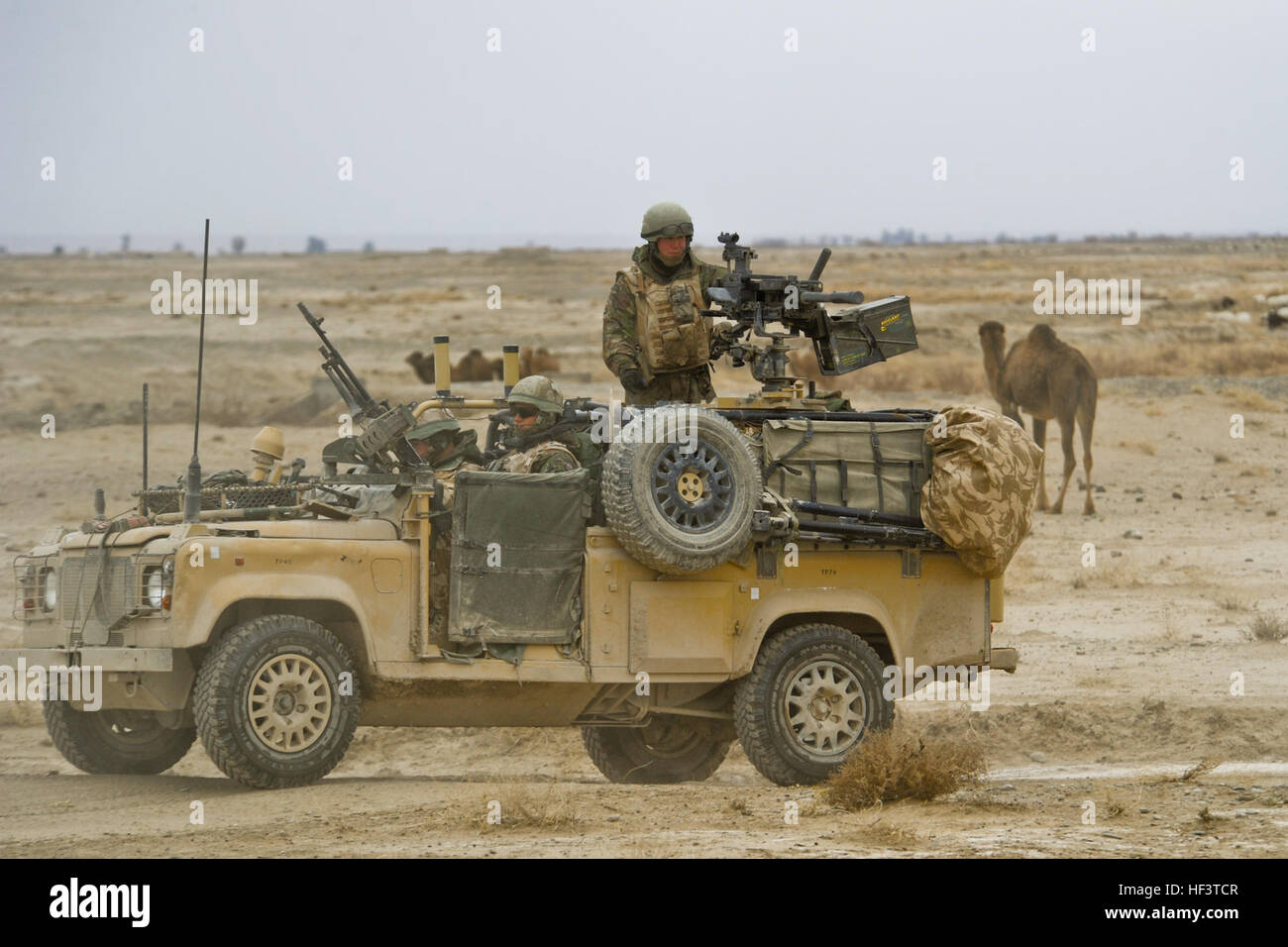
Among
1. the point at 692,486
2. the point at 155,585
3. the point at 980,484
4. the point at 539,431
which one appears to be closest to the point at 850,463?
→ the point at 980,484

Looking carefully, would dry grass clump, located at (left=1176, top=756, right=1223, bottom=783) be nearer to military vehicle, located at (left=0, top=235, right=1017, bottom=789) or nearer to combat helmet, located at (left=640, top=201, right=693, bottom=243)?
military vehicle, located at (left=0, top=235, right=1017, bottom=789)

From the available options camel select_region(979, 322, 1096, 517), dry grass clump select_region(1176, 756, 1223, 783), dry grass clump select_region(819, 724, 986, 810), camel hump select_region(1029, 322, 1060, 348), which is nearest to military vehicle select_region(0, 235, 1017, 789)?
dry grass clump select_region(819, 724, 986, 810)

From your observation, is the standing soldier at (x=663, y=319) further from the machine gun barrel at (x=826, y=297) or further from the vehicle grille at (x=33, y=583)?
the vehicle grille at (x=33, y=583)

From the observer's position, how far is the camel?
26.3 meters

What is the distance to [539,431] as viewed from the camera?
37.6 ft

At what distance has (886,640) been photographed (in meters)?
11.8

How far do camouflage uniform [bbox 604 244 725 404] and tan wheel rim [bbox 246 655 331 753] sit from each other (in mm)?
2725

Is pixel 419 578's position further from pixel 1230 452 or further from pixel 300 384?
pixel 300 384

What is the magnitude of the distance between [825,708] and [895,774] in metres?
0.89

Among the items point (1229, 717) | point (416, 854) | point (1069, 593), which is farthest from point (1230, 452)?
point (416, 854)

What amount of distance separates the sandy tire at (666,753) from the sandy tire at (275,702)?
2.44m

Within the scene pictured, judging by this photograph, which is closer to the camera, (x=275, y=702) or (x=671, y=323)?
(x=275, y=702)

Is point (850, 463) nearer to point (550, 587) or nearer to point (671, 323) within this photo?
point (671, 323)

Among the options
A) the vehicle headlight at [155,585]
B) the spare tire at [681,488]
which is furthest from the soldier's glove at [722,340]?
the vehicle headlight at [155,585]
